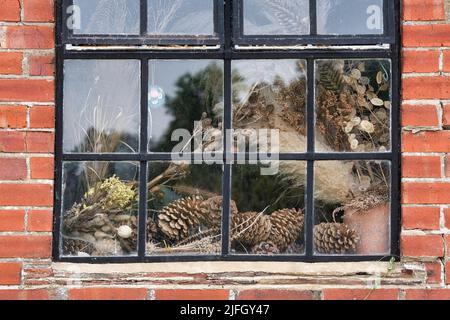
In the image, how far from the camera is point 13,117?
9.26 ft

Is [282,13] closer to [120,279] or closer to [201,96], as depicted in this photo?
[201,96]

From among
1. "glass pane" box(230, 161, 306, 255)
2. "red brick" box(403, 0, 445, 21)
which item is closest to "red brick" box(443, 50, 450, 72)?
"red brick" box(403, 0, 445, 21)

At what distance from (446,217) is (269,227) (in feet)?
2.12

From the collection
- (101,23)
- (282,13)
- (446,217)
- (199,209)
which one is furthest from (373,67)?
(101,23)

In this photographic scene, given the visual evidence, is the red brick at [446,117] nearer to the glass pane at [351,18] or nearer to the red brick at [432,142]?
the red brick at [432,142]

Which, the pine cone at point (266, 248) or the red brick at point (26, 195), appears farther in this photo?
the pine cone at point (266, 248)

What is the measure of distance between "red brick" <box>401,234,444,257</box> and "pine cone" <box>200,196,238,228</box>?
0.65 m

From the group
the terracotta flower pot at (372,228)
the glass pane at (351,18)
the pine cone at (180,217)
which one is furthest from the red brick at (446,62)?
the pine cone at (180,217)

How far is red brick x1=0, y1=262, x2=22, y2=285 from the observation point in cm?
282

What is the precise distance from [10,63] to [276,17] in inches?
39.1

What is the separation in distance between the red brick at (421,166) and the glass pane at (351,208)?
0.32 ft

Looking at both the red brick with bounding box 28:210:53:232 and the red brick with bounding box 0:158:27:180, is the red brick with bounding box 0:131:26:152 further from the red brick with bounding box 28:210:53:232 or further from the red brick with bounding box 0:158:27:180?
the red brick with bounding box 28:210:53:232

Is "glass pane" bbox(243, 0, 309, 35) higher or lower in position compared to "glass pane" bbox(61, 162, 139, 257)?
higher

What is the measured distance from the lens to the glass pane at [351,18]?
113 inches
